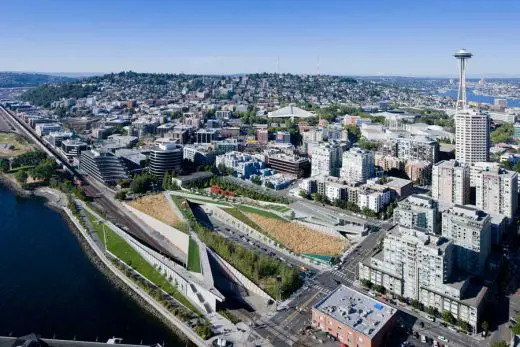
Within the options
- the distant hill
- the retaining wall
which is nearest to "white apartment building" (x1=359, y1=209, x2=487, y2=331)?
the retaining wall

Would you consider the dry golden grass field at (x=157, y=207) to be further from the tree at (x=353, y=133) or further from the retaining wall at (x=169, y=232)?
the tree at (x=353, y=133)

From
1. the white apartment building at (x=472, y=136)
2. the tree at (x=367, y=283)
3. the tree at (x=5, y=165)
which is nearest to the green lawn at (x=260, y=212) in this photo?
the tree at (x=367, y=283)

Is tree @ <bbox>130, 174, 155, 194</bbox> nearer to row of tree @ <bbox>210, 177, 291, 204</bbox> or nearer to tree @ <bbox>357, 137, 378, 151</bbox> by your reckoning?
row of tree @ <bbox>210, 177, 291, 204</bbox>

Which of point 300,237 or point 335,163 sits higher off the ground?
point 335,163

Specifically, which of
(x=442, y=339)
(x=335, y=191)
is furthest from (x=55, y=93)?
(x=442, y=339)

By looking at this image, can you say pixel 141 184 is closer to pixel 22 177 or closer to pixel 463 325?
pixel 22 177

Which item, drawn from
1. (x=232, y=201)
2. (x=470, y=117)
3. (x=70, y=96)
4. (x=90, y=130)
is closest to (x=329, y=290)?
(x=232, y=201)

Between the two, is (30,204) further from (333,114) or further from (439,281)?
(333,114)
